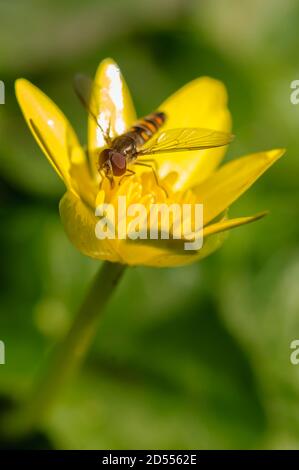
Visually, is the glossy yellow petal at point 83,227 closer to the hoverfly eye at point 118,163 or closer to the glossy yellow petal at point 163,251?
the glossy yellow petal at point 163,251

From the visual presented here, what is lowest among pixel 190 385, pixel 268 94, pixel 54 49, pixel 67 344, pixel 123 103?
pixel 67 344

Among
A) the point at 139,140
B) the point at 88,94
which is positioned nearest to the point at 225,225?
the point at 139,140

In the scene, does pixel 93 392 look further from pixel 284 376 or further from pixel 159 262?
pixel 159 262

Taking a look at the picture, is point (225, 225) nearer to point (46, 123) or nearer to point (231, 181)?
point (231, 181)

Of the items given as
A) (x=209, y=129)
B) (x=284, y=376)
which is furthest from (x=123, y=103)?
(x=284, y=376)

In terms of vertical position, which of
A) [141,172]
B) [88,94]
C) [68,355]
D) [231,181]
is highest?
[88,94]

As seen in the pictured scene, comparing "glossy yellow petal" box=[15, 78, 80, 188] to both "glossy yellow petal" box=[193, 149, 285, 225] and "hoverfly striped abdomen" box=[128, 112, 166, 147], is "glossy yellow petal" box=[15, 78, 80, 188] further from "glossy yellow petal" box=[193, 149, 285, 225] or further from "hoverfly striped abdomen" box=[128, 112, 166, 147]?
"glossy yellow petal" box=[193, 149, 285, 225]

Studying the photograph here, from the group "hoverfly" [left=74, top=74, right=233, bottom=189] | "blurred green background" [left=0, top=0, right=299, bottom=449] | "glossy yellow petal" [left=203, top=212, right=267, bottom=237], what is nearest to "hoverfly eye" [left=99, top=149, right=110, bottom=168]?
"hoverfly" [left=74, top=74, right=233, bottom=189]
